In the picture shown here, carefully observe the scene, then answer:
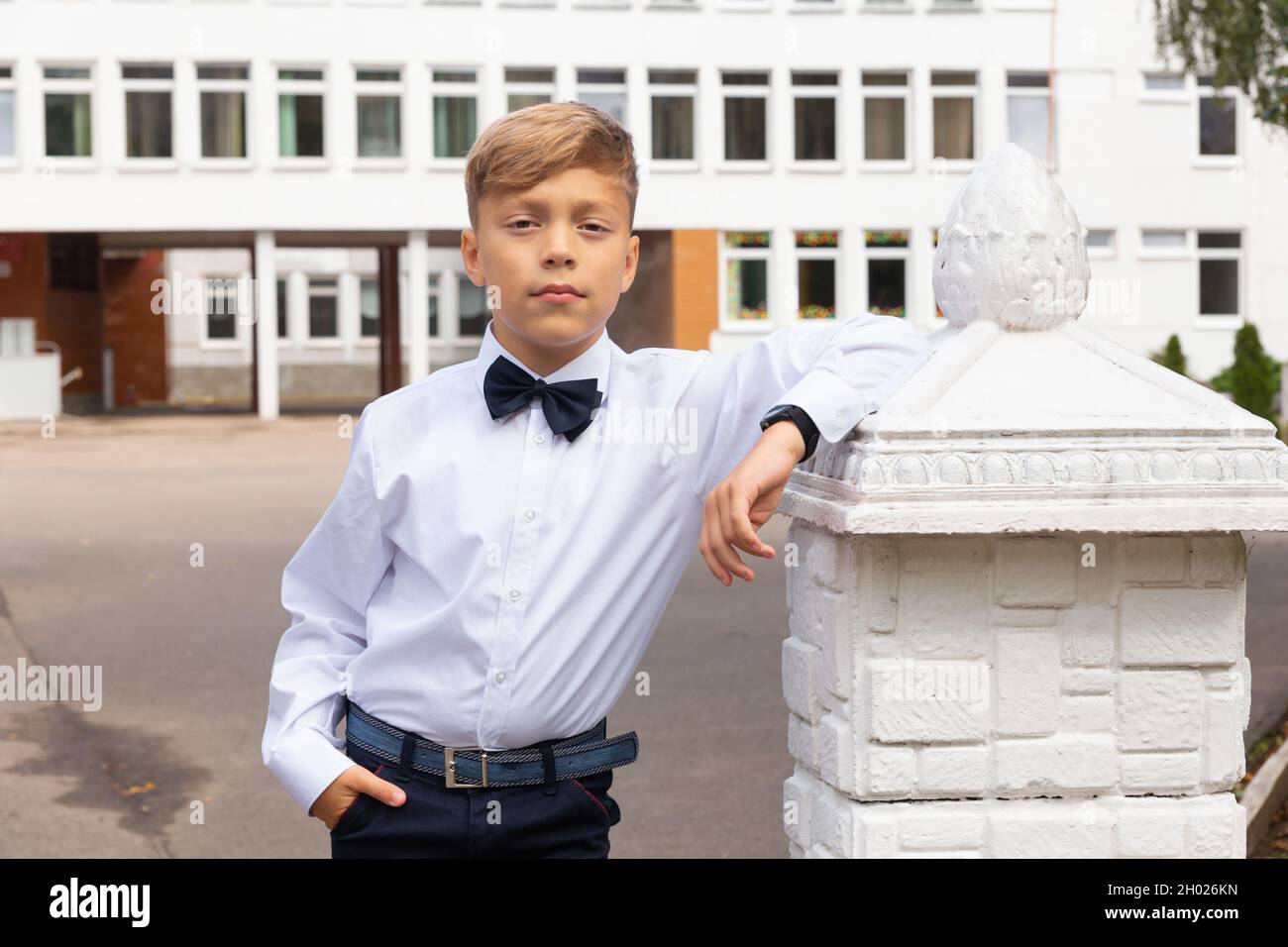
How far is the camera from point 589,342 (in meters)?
2.82

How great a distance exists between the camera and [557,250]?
2629 millimetres

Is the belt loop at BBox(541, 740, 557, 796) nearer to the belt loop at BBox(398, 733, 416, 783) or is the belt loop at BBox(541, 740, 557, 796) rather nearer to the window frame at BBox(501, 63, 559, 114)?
the belt loop at BBox(398, 733, 416, 783)

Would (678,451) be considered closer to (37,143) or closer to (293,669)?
(293,669)

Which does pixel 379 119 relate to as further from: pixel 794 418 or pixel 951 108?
pixel 794 418

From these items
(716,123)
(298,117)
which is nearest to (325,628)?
(298,117)

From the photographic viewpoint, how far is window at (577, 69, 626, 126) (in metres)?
35.8

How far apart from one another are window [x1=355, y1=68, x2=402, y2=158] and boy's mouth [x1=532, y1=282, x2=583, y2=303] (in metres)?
33.4

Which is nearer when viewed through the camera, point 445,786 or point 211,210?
point 445,786

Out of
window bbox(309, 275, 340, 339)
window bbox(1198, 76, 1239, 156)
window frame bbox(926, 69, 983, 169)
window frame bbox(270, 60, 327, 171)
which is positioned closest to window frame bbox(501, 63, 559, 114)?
window frame bbox(270, 60, 327, 171)

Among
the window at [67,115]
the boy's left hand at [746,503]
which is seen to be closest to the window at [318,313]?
the window at [67,115]

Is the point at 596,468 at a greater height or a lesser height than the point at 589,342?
lesser

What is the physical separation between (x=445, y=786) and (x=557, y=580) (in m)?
0.37
